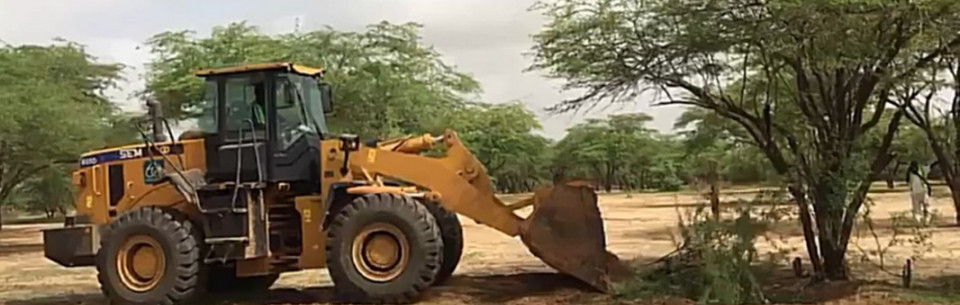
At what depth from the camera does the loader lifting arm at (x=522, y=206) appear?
13.4 metres

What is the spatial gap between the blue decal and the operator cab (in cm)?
62

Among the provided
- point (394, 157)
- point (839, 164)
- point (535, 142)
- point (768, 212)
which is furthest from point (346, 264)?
point (535, 142)

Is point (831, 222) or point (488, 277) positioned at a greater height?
point (831, 222)

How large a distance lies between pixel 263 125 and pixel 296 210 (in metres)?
1.02

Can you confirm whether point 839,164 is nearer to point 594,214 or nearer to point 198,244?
point 594,214

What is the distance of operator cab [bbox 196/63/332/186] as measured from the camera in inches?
547

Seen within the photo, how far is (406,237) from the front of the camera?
43.0 feet

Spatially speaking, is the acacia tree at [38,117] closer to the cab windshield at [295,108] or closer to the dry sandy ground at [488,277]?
the dry sandy ground at [488,277]

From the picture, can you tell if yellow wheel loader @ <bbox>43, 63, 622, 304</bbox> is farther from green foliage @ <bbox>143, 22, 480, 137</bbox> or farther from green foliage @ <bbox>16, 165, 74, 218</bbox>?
green foliage @ <bbox>16, 165, 74, 218</bbox>

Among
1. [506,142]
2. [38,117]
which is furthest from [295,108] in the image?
[506,142]

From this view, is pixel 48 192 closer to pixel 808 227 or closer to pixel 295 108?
pixel 295 108

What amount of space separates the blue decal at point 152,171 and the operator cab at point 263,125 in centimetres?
62

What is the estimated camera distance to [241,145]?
46.0ft

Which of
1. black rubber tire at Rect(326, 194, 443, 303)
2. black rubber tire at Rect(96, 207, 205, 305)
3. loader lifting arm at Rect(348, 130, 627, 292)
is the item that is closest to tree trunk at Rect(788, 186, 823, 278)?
loader lifting arm at Rect(348, 130, 627, 292)
